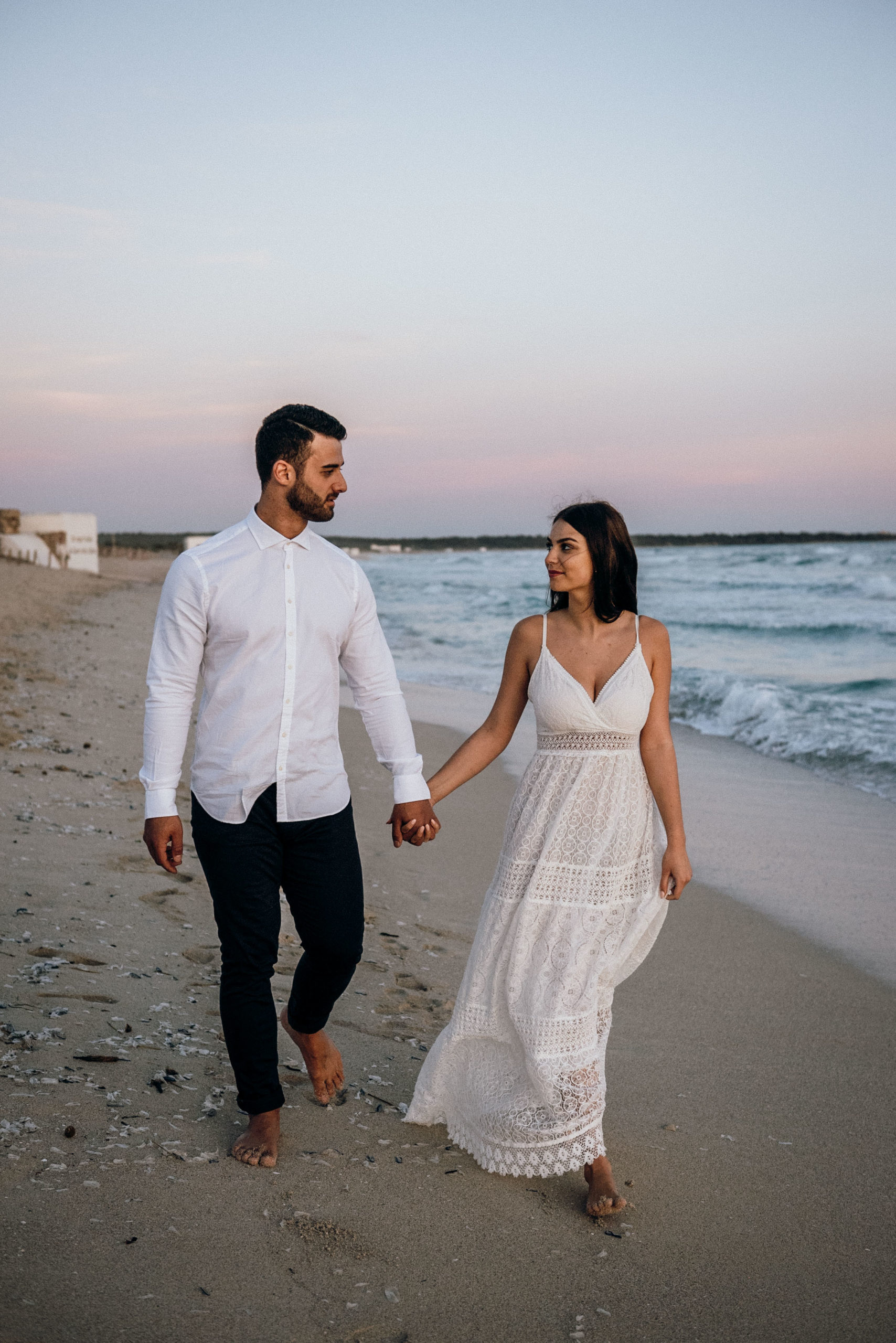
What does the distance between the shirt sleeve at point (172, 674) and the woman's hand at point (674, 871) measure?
1413 mm

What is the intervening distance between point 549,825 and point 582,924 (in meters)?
0.29

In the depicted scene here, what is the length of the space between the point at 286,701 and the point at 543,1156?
1447mm

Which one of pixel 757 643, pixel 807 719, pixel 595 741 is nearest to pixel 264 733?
pixel 595 741

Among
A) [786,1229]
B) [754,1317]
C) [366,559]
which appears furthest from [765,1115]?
[366,559]

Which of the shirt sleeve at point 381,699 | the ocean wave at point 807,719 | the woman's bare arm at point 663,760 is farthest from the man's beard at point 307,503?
the ocean wave at point 807,719

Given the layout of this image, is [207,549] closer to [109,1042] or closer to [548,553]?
[548,553]

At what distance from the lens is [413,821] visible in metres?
3.23

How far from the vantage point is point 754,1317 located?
2541mm

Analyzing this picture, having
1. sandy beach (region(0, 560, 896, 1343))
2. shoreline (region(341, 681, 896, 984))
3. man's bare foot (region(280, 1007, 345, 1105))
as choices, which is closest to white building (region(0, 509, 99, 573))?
shoreline (region(341, 681, 896, 984))

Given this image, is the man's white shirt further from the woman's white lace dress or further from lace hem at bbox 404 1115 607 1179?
lace hem at bbox 404 1115 607 1179

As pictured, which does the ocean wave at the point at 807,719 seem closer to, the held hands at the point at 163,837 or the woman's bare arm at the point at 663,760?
the woman's bare arm at the point at 663,760

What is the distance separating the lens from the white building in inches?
1620

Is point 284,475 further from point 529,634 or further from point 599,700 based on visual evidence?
point 599,700

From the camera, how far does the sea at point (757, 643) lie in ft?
36.2
